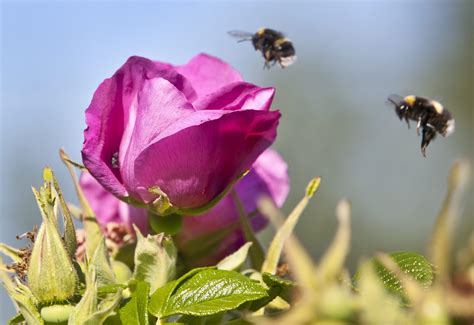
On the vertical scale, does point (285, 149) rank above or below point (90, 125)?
below

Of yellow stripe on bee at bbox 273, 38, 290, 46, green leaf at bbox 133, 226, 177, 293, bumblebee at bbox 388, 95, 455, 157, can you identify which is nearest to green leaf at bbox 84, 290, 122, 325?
green leaf at bbox 133, 226, 177, 293

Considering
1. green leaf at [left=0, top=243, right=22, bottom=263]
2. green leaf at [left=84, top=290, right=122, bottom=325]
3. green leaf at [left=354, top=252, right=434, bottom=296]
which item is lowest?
green leaf at [left=0, top=243, right=22, bottom=263]

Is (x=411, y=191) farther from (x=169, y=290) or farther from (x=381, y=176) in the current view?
(x=169, y=290)

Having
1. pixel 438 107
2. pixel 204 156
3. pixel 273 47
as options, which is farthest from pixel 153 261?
pixel 273 47

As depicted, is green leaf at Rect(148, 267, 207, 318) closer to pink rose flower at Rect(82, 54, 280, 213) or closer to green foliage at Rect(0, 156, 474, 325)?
green foliage at Rect(0, 156, 474, 325)

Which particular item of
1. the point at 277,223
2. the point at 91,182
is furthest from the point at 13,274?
the point at 277,223

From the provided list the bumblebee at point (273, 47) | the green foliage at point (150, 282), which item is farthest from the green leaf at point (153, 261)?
the bumblebee at point (273, 47)
